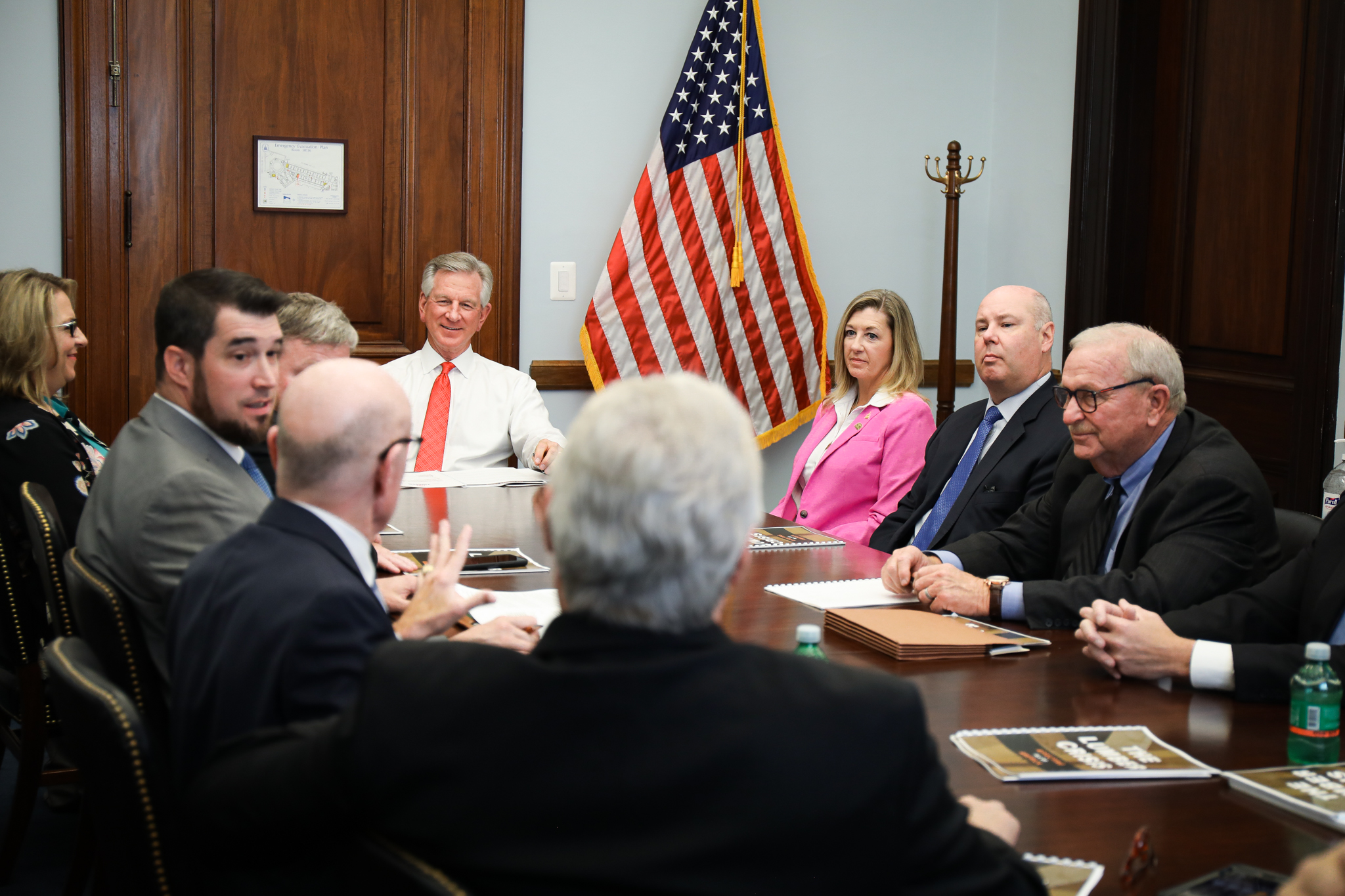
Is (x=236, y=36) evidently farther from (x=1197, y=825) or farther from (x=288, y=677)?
(x=1197, y=825)

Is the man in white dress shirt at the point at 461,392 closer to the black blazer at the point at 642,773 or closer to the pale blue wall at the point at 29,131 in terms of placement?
the pale blue wall at the point at 29,131

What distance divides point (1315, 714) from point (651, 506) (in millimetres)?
1090

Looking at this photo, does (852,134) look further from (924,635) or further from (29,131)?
(924,635)

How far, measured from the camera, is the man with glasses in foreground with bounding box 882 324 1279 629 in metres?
2.28

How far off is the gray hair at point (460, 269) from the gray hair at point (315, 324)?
3.65 ft

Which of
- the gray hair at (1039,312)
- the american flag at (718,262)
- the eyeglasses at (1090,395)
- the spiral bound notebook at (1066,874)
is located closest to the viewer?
the spiral bound notebook at (1066,874)

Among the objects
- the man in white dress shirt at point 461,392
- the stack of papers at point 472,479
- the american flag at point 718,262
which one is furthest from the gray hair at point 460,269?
the stack of papers at point 472,479

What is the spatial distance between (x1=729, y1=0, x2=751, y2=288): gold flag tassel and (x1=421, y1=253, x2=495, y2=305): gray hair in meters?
1.07

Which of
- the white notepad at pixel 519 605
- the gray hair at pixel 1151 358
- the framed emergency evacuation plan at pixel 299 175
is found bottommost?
the white notepad at pixel 519 605

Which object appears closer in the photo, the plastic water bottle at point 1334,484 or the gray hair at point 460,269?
the plastic water bottle at point 1334,484

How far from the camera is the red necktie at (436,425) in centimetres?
441

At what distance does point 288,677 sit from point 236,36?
12.8ft

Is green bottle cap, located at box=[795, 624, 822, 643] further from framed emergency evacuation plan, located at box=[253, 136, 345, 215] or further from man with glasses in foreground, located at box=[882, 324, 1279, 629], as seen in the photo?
framed emergency evacuation plan, located at box=[253, 136, 345, 215]

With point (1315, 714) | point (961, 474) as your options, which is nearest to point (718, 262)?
point (961, 474)
